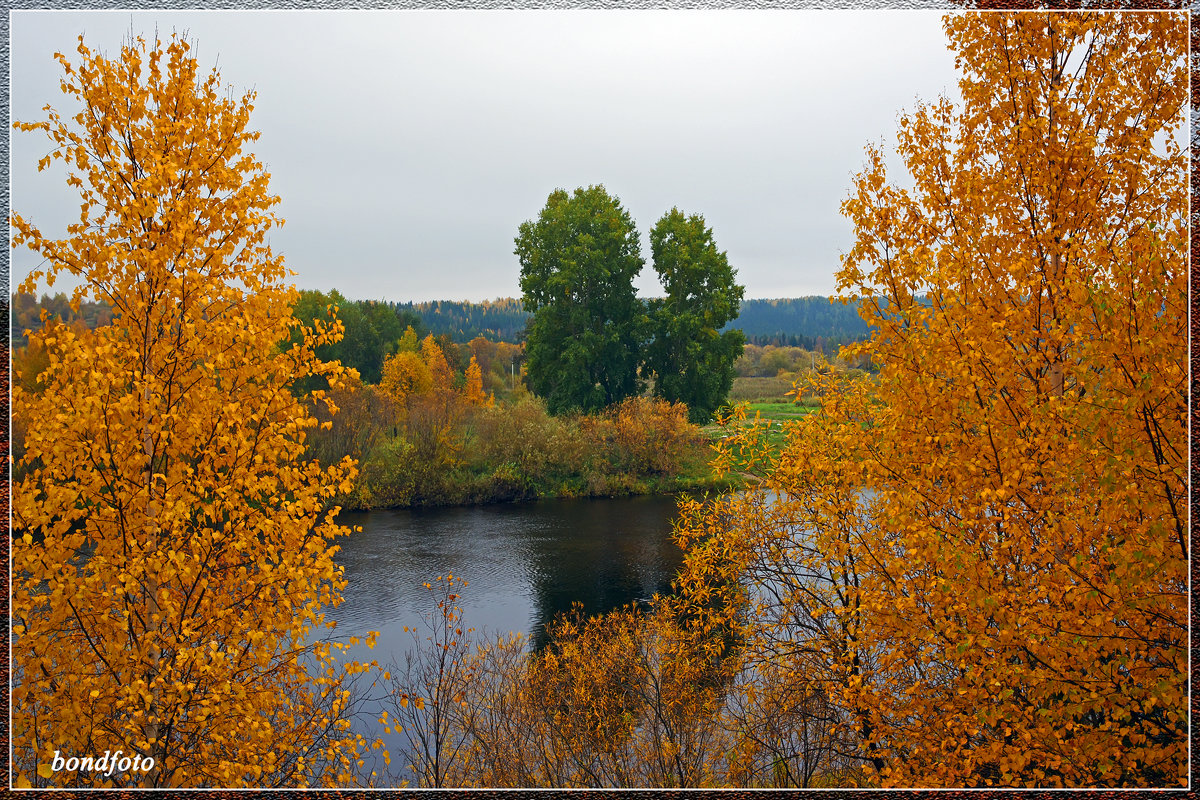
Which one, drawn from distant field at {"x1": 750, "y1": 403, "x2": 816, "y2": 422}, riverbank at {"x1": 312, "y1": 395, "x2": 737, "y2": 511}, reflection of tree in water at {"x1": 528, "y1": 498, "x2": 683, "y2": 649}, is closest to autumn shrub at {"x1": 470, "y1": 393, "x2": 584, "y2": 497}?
riverbank at {"x1": 312, "y1": 395, "x2": 737, "y2": 511}

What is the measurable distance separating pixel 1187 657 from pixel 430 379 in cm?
2565

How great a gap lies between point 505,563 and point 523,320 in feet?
59.4

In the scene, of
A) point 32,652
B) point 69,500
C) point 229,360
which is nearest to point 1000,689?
point 229,360

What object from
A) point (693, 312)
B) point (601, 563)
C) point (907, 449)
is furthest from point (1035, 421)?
point (693, 312)

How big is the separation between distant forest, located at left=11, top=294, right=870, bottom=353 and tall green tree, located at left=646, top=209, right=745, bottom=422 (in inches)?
35.2

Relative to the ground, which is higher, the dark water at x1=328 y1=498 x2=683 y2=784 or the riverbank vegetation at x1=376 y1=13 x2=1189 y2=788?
the riverbank vegetation at x1=376 y1=13 x2=1189 y2=788

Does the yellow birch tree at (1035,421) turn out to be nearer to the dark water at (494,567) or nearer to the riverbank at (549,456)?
the dark water at (494,567)

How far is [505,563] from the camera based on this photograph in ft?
49.8

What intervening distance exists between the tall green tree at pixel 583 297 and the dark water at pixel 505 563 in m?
5.99

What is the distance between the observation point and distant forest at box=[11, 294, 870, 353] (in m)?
4.29

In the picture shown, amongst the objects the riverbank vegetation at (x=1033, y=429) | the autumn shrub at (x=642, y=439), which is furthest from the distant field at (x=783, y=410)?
the autumn shrub at (x=642, y=439)

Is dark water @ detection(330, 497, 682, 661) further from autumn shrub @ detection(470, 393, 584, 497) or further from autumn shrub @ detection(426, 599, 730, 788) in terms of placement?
autumn shrub @ detection(470, 393, 584, 497)

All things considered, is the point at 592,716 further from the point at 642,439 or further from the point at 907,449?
the point at 642,439

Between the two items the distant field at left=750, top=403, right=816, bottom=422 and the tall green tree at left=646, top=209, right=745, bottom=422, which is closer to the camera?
the distant field at left=750, top=403, right=816, bottom=422
